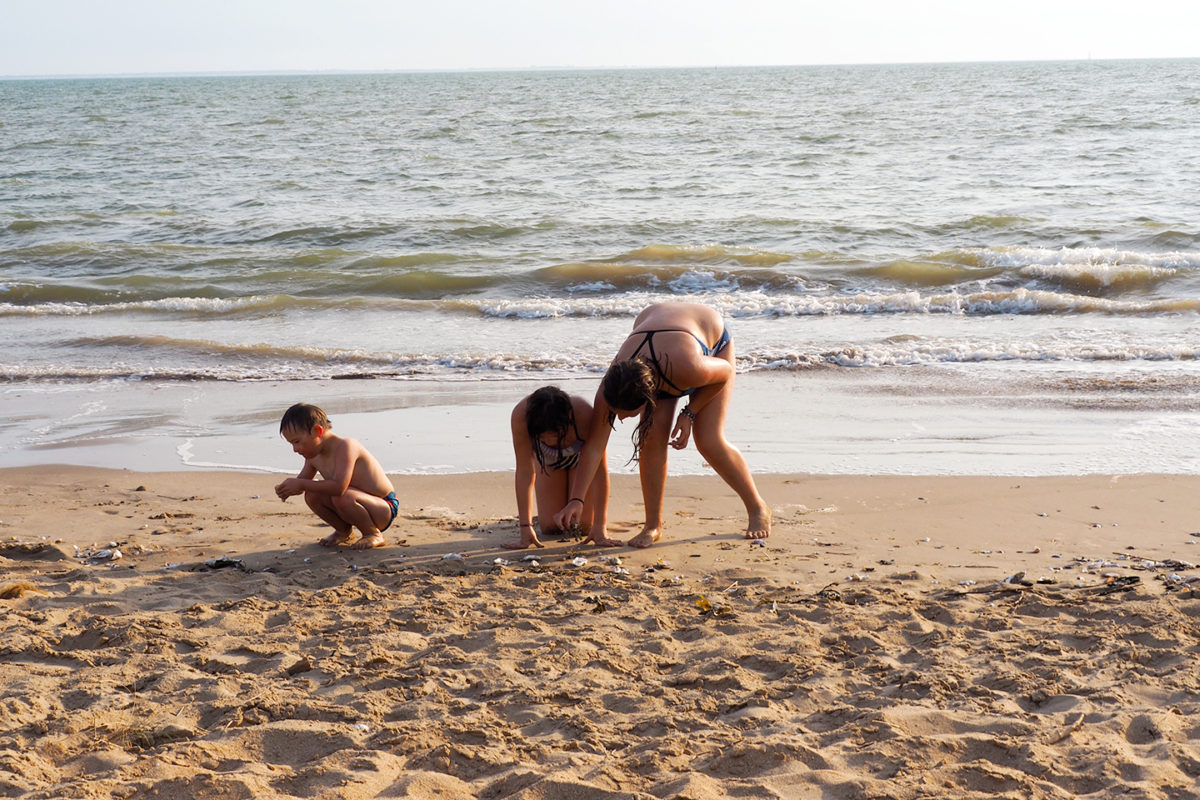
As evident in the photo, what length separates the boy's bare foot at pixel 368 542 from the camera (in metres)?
4.41

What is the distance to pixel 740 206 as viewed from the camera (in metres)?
17.5

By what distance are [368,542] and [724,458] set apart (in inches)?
64.9

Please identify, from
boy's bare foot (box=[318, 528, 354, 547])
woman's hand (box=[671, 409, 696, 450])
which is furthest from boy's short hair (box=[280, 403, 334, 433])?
woman's hand (box=[671, 409, 696, 450])

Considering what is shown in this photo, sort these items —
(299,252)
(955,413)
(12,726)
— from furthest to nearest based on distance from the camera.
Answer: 1. (299,252)
2. (955,413)
3. (12,726)

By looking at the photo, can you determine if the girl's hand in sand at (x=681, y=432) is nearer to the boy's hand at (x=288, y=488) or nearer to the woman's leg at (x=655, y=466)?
the woman's leg at (x=655, y=466)

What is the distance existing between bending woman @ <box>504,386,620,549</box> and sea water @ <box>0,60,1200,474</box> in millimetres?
1243

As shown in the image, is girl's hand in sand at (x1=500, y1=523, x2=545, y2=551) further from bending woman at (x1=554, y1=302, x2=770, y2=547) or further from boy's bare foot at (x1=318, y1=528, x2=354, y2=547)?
boy's bare foot at (x1=318, y1=528, x2=354, y2=547)

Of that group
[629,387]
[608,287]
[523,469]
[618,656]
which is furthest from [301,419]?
[608,287]

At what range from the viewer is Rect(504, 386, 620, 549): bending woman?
428cm

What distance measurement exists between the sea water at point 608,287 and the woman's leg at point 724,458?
3.42ft

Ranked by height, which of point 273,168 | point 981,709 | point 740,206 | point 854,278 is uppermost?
point 273,168

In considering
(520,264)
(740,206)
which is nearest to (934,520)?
(520,264)

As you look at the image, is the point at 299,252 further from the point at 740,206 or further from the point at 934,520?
the point at 934,520

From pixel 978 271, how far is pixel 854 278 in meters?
1.52
